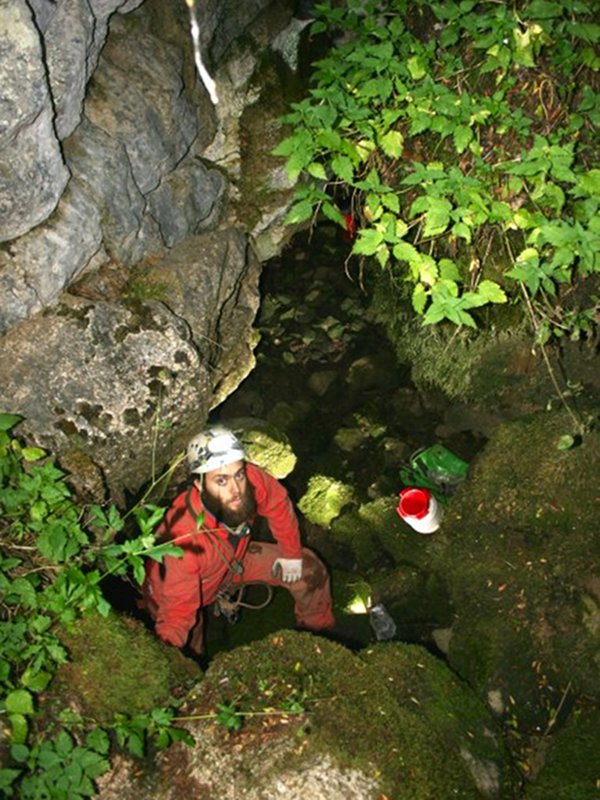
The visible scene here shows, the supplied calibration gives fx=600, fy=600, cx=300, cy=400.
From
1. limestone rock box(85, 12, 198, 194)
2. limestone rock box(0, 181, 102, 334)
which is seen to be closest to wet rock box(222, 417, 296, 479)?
limestone rock box(0, 181, 102, 334)

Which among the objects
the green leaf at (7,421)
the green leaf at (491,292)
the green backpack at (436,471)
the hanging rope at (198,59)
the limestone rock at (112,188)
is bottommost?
the green backpack at (436,471)

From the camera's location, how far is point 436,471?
18.6ft

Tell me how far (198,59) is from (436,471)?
14.0ft

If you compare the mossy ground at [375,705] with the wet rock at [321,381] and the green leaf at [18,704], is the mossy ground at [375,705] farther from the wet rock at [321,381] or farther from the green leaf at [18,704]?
the wet rock at [321,381]

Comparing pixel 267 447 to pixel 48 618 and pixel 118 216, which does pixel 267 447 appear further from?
pixel 48 618

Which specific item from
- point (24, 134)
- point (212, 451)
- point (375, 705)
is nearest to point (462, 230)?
point (212, 451)

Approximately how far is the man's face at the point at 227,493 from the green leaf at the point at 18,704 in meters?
1.79

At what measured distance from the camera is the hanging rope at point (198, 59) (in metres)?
4.96

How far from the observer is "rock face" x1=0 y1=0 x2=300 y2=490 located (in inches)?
148

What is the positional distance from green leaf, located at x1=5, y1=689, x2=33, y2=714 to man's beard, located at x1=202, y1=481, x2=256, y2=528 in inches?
70.4

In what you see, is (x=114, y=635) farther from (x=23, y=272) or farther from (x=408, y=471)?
(x=408, y=471)

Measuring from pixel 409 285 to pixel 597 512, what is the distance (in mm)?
2593

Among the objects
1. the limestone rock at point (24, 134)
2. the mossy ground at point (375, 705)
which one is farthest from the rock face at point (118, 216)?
the mossy ground at point (375, 705)

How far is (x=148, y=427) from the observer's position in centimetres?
464
